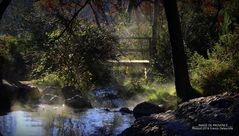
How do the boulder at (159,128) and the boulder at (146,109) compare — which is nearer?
the boulder at (159,128)

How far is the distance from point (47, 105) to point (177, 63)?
18.1 ft

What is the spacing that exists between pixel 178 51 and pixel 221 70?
4.92 feet

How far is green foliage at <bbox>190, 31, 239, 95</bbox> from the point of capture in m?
14.8

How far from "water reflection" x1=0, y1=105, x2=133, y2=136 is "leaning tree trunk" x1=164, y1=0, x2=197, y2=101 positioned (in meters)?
1.89

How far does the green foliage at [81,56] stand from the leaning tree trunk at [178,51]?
166 inches

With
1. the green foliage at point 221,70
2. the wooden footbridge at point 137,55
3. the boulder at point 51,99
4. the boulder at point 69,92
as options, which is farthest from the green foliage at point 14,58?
the green foliage at point 221,70

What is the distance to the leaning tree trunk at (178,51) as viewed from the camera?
14914 millimetres

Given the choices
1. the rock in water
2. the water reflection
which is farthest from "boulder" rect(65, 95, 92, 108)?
the water reflection

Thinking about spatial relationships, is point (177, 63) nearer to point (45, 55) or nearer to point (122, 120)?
point (122, 120)

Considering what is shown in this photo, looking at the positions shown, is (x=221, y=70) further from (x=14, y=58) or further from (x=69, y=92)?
(x=14, y=58)

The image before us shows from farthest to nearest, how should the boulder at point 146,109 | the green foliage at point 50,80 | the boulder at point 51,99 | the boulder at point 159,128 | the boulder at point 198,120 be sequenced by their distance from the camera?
the green foliage at point 50,80, the boulder at point 51,99, the boulder at point 146,109, the boulder at point 159,128, the boulder at point 198,120

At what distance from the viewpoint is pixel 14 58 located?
932 inches

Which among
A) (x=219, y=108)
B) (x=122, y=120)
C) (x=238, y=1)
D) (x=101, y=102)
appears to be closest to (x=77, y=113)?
(x=122, y=120)

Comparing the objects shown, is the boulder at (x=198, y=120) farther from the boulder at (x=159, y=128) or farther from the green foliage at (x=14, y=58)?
the green foliage at (x=14, y=58)
